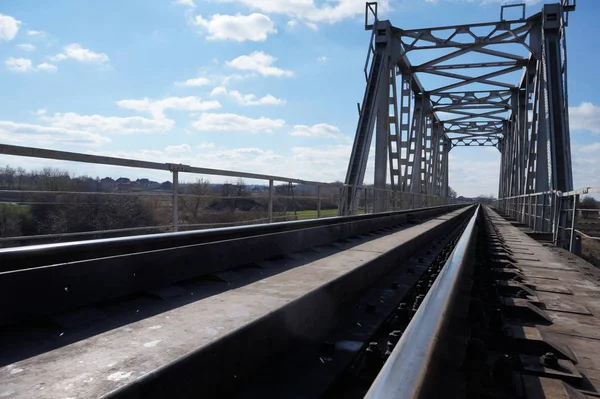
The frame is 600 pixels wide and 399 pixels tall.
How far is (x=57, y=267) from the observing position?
2172 millimetres

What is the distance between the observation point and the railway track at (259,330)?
1.48 m

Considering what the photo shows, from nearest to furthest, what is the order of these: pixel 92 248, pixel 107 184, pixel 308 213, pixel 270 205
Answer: pixel 92 248 < pixel 107 184 < pixel 270 205 < pixel 308 213

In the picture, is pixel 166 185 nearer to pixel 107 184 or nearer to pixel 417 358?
pixel 107 184

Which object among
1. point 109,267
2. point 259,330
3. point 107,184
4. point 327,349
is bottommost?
point 327,349

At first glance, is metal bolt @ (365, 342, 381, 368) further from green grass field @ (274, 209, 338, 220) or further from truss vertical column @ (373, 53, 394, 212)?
truss vertical column @ (373, 53, 394, 212)

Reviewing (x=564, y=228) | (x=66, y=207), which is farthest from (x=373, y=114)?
(x=66, y=207)

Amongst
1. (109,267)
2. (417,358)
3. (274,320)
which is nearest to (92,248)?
(109,267)

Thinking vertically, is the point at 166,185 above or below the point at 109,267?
above

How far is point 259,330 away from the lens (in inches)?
80.1

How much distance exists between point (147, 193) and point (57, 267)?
117 inches

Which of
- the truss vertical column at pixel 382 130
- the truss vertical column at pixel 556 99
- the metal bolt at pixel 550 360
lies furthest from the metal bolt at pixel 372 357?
the truss vertical column at pixel 382 130

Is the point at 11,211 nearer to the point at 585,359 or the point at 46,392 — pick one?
the point at 46,392

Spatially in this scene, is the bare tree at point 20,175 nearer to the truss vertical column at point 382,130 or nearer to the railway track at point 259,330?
the railway track at point 259,330

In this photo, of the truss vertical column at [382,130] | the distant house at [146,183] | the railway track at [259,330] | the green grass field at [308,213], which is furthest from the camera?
the truss vertical column at [382,130]
